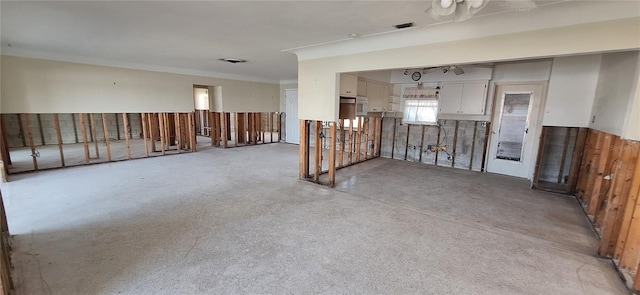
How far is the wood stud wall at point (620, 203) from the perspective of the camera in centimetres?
229

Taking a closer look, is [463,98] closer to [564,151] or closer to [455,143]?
[455,143]

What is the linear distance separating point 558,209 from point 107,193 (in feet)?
23.3

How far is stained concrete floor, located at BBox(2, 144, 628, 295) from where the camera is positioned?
2.20 m

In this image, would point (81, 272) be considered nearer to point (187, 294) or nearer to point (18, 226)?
point (187, 294)

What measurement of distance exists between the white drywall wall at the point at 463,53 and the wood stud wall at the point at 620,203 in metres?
0.99

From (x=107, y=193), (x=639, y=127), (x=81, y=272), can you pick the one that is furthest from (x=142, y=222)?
Answer: (x=639, y=127)

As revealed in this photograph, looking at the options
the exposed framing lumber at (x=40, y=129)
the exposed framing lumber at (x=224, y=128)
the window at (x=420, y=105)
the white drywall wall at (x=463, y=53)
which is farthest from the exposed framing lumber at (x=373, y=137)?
the exposed framing lumber at (x=40, y=129)

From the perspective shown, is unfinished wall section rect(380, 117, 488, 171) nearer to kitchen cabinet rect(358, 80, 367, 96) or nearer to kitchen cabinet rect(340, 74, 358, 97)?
kitchen cabinet rect(358, 80, 367, 96)

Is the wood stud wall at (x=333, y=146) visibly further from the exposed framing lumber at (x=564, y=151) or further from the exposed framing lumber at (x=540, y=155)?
the exposed framing lumber at (x=564, y=151)

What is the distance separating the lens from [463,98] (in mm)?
5938

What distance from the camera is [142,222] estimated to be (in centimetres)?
321

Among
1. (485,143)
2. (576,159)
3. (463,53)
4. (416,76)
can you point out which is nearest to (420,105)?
(416,76)

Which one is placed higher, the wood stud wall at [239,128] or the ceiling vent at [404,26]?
the ceiling vent at [404,26]

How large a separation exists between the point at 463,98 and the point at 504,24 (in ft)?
11.3
